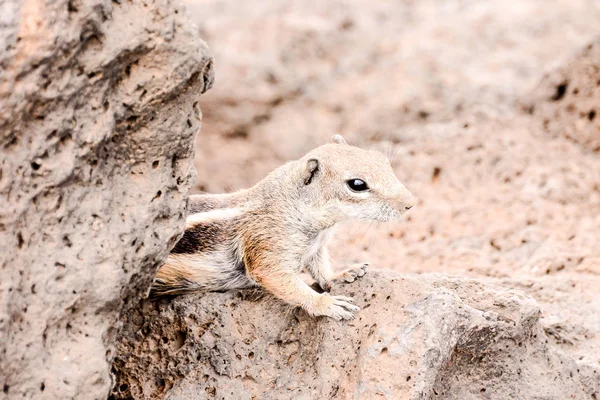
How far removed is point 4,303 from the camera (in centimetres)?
377

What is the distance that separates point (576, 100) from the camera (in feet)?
29.5

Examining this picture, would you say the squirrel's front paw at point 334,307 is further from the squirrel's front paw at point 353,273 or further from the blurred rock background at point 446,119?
the blurred rock background at point 446,119

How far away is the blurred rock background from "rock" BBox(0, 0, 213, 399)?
3.00 m

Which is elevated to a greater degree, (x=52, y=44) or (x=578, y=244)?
(x=52, y=44)

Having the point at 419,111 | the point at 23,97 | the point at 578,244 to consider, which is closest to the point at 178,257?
the point at 23,97

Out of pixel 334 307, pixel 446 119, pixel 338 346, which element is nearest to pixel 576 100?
pixel 446 119

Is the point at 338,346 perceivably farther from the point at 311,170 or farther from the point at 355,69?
the point at 355,69

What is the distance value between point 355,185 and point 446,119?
458cm

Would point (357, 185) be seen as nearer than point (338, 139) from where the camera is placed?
→ Yes

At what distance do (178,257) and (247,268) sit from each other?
1.42 ft

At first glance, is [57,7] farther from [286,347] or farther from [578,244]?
[578,244]

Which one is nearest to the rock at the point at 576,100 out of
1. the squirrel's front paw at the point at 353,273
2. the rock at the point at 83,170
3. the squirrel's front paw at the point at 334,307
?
the squirrel's front paw at the point at 353,273

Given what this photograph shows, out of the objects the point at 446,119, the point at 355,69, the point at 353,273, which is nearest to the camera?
the point at 353,273

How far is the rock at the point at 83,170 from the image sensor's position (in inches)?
150
